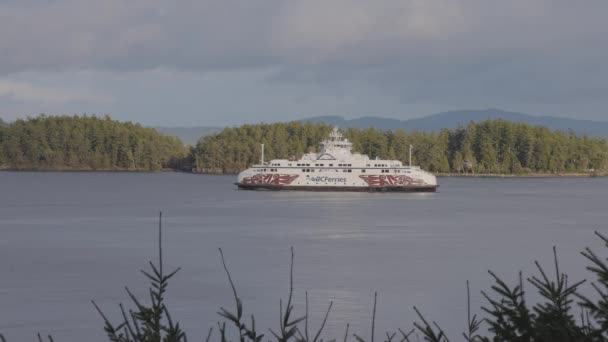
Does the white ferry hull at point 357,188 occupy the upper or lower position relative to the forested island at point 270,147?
lower

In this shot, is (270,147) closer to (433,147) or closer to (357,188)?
(433,147)

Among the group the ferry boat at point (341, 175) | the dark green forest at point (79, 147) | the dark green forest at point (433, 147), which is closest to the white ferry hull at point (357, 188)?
the ferry boat at point (341, 175)

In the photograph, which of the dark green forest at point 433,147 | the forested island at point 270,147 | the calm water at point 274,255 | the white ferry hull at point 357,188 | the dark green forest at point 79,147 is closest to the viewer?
the calm water at point 274,255

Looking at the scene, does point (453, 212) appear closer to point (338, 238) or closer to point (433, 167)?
point (338, 238)

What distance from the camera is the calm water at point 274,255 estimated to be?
65.8 feet

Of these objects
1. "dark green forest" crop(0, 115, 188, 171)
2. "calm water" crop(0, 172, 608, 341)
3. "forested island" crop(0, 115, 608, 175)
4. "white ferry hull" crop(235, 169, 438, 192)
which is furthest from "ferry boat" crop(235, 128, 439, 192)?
"dark green forest" crop(0, 115, 188, 171)

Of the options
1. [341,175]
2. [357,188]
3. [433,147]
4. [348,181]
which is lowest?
[357,188]

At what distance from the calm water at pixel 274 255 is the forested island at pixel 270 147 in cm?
9118

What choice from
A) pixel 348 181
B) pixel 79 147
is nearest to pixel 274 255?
pixel 348 181

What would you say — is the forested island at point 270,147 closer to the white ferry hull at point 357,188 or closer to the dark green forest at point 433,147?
the dark green forest at point 433,147

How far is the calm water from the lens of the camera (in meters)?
20.1

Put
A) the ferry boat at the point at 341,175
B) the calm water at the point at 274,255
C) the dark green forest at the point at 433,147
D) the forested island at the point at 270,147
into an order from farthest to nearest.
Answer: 1. the forested island at the point at 270,147
2. the dark green forest at the point at 433,147
3. the ferry boat at the point at 341,175
4. the calm water at the point at 274,255

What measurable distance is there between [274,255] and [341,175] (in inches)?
1915

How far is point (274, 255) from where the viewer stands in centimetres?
3325
